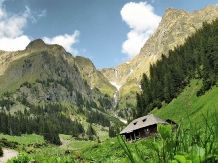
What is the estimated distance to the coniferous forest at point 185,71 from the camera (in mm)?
75688

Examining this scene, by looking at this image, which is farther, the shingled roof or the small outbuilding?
the small outbuilding

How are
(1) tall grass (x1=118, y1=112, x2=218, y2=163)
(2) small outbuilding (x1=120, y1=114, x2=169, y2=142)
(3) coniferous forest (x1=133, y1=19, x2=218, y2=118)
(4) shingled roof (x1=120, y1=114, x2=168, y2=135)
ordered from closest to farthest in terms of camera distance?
1. (1) tall grass (x1=118, y1=112, x2=218, y2=163)
2. (4) shingled roof (x1=120, y1=114, x2=168, y2=135)
3. (2) small outbuilding (x1=120, y1=114, x2=169, y2=142)
4. (3) coniferous forest (x1=133, y1=19, x2=218, y2=118)

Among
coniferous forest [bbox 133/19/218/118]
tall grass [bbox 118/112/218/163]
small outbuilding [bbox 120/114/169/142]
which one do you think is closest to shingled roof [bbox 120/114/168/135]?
small outbuilding [bbox 120/114/169/142]

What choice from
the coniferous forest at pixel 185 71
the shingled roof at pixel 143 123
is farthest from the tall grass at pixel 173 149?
the coniferous forest at pixel 185 71

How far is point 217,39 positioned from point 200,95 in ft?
70.3

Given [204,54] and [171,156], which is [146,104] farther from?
[171,156]

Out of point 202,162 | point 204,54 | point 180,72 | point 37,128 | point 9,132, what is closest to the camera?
point 202,162

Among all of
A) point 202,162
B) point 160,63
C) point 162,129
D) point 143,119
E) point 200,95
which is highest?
point 160,63

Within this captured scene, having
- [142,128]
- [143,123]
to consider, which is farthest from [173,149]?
[142,128]

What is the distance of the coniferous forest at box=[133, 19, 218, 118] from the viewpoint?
75.7 m

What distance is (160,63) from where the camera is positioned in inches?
5025

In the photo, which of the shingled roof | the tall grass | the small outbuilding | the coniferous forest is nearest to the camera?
the tall grass

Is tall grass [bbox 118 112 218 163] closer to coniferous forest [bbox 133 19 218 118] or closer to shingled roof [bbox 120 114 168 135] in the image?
shingled roof [bbox 120 114 168 135]

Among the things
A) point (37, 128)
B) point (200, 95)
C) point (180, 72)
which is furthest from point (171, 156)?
point (37, 128)
